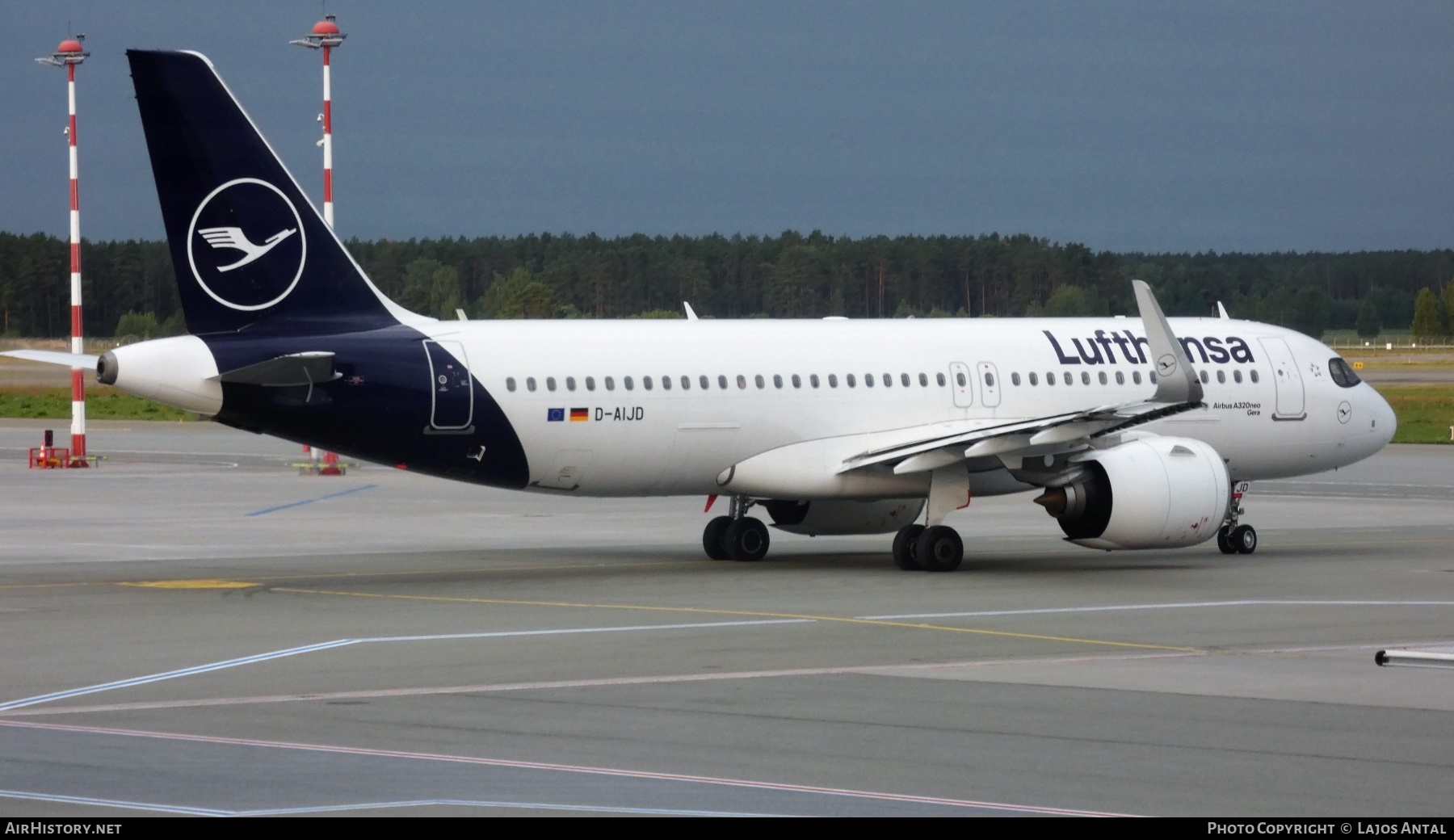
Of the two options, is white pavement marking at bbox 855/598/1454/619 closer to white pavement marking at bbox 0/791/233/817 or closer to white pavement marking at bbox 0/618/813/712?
white pavement marking at bbox 0/618/813/712

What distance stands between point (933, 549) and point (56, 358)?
1196 centimetres

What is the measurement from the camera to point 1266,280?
109m

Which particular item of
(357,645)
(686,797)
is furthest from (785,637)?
(686,797)

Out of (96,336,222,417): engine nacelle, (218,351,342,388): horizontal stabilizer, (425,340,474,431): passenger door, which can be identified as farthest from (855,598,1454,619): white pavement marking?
(96,336,222,417): engine nacelle

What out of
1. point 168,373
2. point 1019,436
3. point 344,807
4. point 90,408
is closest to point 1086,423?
point 1019,436

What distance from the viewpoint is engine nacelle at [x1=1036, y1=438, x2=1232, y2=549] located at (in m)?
26.0

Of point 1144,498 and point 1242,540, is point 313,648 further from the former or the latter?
point 1242,540

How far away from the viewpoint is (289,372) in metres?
24.2

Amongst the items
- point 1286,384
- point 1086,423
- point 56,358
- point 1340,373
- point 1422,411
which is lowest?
point 1422,411

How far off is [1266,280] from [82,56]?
243 feet

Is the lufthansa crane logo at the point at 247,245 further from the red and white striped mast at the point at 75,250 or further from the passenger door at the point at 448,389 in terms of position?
the red and white striped mast at the point at 75,250

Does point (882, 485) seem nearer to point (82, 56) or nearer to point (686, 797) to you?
point (686, 797)

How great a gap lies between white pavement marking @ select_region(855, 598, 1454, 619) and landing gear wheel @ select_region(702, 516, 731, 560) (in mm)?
7595

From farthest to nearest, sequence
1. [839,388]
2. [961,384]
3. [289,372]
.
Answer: [961,384] → [839,388] → [289,372]
